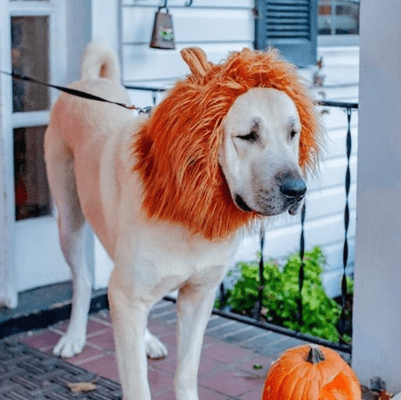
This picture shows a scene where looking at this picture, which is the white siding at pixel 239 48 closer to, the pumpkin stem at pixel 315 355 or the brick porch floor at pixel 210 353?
the brick porch floor at pixel 210 353

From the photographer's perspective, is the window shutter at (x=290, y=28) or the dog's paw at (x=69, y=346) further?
the window shutter at (x=290, y=28)

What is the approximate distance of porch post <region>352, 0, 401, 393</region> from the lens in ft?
11.4

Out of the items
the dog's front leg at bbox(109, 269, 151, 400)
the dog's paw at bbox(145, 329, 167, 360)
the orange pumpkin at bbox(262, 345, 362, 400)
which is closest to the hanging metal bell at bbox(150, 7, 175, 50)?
the dog's paw at bbox(145, 329, 167, 360)

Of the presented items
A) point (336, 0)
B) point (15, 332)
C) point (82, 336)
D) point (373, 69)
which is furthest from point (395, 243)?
point (336, 0)

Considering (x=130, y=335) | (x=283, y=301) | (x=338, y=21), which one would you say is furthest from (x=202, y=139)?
(x=338, y=21)

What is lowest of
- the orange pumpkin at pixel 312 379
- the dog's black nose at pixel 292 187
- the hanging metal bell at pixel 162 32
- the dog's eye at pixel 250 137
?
the orange pumpkin at pixel 312 379

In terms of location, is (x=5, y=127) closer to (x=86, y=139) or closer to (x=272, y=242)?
(x=86, y=139)

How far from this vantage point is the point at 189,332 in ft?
10.6

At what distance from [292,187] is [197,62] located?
0.54 meters

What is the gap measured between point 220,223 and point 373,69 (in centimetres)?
126

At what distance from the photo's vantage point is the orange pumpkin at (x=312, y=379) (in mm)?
2797

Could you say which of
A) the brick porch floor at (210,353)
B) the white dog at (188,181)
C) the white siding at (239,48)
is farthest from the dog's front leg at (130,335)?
the white siding at (239,48)

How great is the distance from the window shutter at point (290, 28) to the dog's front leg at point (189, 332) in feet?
10.5

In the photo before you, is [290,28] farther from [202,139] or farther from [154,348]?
[202,139]
